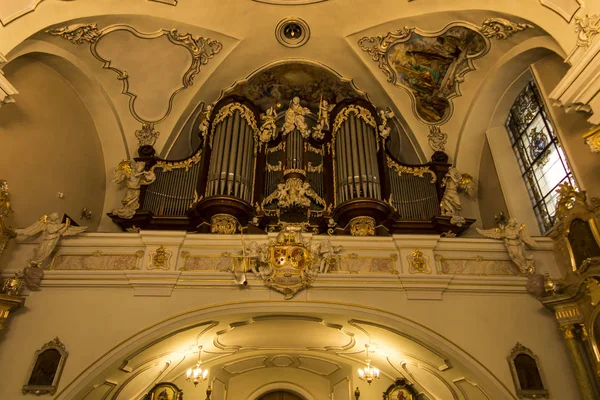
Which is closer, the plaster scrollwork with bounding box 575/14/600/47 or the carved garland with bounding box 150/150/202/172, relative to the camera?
the plaster scrollwork with bounding box 575/14/600/47

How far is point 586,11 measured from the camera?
19.0ft

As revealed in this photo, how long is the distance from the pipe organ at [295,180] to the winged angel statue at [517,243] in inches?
50.0

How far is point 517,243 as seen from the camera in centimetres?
666

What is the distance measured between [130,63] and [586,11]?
7.59 m

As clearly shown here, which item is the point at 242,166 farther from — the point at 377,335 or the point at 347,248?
the point at 377,335

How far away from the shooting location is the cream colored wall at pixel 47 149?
23.7ft

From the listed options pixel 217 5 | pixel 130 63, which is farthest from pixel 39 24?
pixel 217 5

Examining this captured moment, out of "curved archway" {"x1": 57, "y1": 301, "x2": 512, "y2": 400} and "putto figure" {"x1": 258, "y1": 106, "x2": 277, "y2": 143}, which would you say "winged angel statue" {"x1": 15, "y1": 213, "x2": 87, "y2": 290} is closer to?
"curved archway" {"x1": 57, "y1": 301, "x2": 512, "y2": 400}

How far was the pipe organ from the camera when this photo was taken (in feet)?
25.3

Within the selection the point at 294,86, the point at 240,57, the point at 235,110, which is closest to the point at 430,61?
the point at 294,86

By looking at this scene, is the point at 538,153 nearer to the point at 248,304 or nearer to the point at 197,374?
the point at 248,304

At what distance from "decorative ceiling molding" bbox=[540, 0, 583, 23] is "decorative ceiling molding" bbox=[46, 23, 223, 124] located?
19.1 feet

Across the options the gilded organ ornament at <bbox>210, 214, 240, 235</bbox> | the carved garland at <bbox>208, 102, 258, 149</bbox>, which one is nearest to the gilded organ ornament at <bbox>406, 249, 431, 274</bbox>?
the gilded organ ornament at <bbox>210, 214, 240, 235</bbox>

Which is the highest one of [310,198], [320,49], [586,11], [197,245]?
[320,49]
